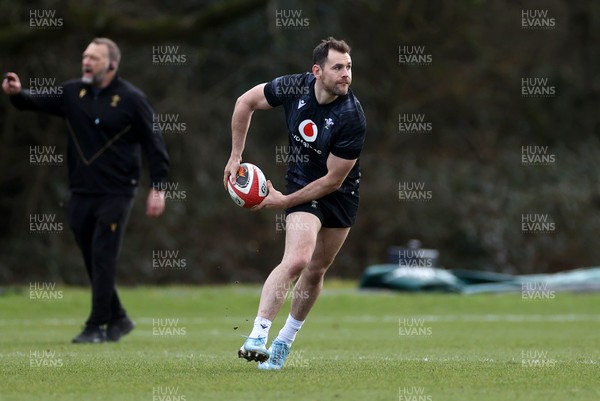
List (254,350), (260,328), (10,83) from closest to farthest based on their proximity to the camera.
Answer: (254,350) < (260,328) < (10,83)

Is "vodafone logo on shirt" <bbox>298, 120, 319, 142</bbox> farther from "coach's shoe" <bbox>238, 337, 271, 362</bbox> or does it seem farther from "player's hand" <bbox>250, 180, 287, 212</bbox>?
"coach's shoe" <bbox>238, 337, 271, 362</bbox>

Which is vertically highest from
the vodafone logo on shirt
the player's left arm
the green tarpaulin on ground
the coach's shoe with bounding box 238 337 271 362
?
the vodafone logo on shirt

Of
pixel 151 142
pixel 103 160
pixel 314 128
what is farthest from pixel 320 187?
pixel 103 160

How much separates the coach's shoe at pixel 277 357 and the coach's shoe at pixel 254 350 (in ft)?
1.48

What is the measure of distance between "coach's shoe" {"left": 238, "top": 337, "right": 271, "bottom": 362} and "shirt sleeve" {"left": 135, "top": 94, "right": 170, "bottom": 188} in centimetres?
408

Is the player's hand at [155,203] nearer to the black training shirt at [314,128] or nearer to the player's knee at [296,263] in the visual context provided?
the black training shirt at [314,128]

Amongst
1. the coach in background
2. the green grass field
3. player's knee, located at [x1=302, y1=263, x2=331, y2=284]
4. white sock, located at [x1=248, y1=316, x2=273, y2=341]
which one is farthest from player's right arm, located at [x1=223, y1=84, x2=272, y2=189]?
the coach in background

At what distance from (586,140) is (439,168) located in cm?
493

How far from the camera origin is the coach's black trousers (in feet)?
39.0

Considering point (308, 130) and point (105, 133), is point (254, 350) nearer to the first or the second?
point (308, 130)

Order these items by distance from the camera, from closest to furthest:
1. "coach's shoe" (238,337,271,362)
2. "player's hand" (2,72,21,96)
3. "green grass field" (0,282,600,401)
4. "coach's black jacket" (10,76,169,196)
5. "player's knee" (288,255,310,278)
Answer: "green grass field" (0,282,600,401), "coach's shoe" (238,337,271,362), "player's knee" (288,255,310,278), "player's hand" (2,72,21,96), "coach's black jacket" (10,76,169,196)

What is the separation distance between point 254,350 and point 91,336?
3.97 meters

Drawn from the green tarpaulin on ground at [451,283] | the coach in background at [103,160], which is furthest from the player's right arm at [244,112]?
the green tarpaulin on ground at [451,283]

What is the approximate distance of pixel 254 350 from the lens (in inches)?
325
